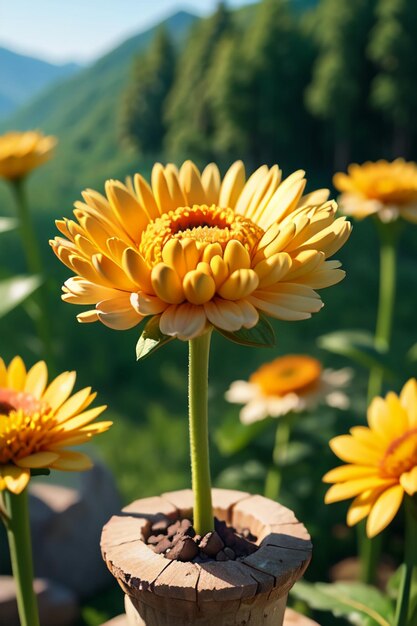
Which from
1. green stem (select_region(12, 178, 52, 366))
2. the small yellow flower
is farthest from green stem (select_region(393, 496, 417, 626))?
green stem (select_region(12, 178, 52, 366))

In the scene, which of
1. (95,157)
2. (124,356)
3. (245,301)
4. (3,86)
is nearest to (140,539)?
(245,301)

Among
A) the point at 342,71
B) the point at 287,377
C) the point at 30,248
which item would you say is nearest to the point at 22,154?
the point at 30,248

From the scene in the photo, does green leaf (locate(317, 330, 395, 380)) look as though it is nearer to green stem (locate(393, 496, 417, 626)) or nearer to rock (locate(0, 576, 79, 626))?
green stem (locate(393, 496, 417, 626))

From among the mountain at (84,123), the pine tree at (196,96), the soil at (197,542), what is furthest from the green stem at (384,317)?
the pine tree at (196,96)

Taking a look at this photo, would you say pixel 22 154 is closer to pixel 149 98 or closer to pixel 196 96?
pixel 196 96

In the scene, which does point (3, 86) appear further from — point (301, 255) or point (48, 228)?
point (301, 255)
